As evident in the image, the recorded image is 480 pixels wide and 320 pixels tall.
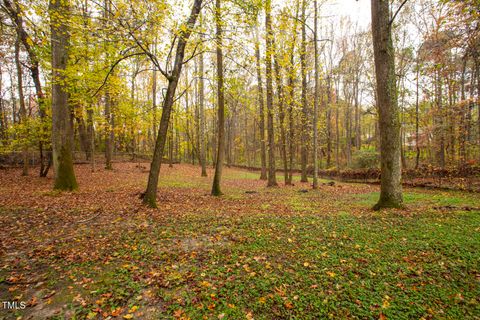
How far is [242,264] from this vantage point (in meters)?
3.71

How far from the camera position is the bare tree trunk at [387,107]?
19.9 feet

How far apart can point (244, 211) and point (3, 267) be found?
517 cm

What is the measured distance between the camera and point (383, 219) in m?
5.42

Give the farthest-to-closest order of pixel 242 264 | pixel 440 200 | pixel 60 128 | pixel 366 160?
pixel 366 160, pixel 60 128, pixel 440 200, pixel 242 264

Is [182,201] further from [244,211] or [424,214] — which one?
[424,214]

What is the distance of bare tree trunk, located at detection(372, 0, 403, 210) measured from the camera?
605 cm

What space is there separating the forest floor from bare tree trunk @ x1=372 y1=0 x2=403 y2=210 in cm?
74

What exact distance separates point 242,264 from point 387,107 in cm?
573

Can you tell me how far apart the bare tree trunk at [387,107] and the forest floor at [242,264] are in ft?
2.44

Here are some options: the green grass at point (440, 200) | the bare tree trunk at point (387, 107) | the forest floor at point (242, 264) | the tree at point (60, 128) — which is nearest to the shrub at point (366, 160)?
the green grass at point (440, 200)

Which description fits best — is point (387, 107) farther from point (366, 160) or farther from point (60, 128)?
point (366, 160)

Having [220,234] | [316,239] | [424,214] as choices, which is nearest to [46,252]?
[220,234]

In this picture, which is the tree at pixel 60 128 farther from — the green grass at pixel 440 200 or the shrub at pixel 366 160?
the shrub at pixel 366 160

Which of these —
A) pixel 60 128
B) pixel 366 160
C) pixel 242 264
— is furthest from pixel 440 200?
pixel 60 128
